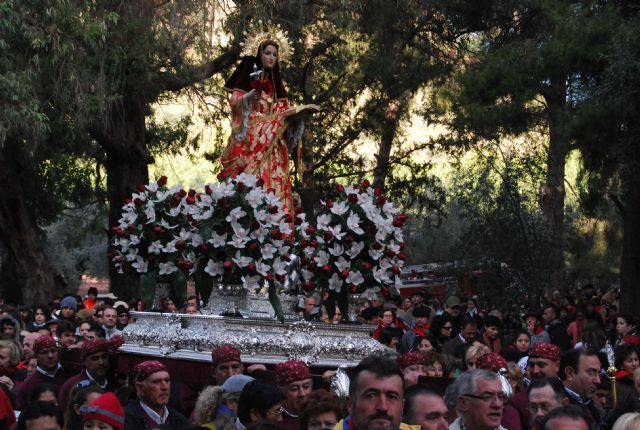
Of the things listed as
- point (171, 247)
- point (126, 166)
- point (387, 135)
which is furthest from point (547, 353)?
point (387, 135)

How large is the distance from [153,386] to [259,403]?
3.77ft

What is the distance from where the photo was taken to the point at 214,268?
1099cm

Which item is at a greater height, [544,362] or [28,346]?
[28,346]

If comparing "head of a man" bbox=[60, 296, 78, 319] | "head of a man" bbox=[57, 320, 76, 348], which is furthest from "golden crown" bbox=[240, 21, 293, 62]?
"head of a man" bbox=[60, 296, 78, 319]

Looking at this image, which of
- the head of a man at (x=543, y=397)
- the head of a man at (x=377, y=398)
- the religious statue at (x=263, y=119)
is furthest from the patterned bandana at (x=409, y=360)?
the religious statue at (x=263, y=119)

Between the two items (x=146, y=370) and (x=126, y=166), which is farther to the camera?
(x=126, y=166)

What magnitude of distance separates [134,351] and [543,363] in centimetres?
389

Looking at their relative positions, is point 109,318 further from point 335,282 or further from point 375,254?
point 375,254

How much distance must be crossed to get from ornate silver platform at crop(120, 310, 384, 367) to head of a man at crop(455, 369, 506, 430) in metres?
4.40

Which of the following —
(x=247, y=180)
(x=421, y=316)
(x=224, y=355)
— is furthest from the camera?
(x=421, y=316)

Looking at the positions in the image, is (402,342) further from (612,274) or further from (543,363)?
(612,274)

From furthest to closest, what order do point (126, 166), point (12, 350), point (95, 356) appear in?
point (126, 166) → point (12, 350) → point (95, 356)

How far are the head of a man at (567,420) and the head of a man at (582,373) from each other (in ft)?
Answer: 9.90

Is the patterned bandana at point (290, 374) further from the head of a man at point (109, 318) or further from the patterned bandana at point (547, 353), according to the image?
the head of a man at point (109, 318)
